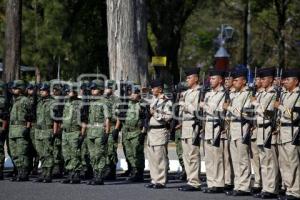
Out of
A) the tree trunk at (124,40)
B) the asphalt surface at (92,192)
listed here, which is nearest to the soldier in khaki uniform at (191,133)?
the asphalt surface at (92,192)

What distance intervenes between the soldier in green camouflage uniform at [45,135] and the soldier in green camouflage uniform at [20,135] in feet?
0.73

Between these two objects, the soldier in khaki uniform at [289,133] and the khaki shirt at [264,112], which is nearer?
the soldier in khaki uniform at [289,133]

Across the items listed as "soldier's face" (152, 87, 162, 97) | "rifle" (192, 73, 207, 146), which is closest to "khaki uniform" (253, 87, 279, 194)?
"rifle" (192, 73, 207, 146)

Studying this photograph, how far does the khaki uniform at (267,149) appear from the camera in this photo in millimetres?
13891

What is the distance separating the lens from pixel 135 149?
1642 cm

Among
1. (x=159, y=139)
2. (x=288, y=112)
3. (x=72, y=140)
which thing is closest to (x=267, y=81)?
(x=288, y=112)

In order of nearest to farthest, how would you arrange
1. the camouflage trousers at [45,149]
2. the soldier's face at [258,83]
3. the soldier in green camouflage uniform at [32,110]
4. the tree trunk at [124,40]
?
the soldier's face at [258,83]
the camouflage trousers at [45,149]
the soldier in green camouflage uniform at [32,110]
the tree trunk at [124,40]

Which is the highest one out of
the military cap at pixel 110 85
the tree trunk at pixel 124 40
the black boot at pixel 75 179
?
the tree trunk at pixel 124 40

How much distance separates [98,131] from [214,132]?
7.82 feet

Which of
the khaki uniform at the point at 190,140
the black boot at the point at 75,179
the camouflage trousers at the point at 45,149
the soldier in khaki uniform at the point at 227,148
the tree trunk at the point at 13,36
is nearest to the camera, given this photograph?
the soldier in khaki uniform at the point at 227,148

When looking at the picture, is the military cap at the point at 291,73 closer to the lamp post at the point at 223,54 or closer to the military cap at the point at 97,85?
the military cap at the point at 97,85

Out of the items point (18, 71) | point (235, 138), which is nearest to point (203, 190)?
→ point (235, 138)

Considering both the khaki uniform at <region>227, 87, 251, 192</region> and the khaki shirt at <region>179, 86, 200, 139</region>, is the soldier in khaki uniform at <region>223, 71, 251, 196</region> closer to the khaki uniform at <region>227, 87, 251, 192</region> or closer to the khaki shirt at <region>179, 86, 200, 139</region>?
the khaki uniform at <region>227, 87, 251, 192</region>

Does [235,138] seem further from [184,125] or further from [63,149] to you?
[63,149]
